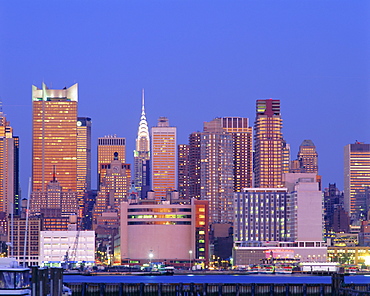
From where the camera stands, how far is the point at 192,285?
87.2 metres

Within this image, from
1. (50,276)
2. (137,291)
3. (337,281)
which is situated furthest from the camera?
(137,291)

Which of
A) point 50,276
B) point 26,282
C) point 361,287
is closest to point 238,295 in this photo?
point 361,287

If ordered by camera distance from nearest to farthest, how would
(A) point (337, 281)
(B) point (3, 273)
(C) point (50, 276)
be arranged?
1. (B) point (3, 273)
2. (C) point (50, 276)
3. (A) point (337, 281)

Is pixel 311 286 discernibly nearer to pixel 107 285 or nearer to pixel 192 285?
pixel 192 285

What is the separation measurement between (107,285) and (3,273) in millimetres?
49080

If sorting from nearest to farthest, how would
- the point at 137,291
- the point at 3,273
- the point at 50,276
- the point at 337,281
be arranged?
the point at 3,273 → the point at 50,276 → the point at 337,281 → the point at 137,291

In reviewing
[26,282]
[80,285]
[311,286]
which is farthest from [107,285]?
[26,282]

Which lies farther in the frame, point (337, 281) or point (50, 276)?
point (337, 281)

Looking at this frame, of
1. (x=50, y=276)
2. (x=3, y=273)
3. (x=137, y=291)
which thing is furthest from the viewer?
(x=137, y=291)

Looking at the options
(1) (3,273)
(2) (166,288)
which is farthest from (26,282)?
(2) (166,288)

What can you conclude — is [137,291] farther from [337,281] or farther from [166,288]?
[337,281]

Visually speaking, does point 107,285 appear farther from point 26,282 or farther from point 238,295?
point 26,282

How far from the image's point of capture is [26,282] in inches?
1789

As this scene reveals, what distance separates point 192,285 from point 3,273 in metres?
44.2
